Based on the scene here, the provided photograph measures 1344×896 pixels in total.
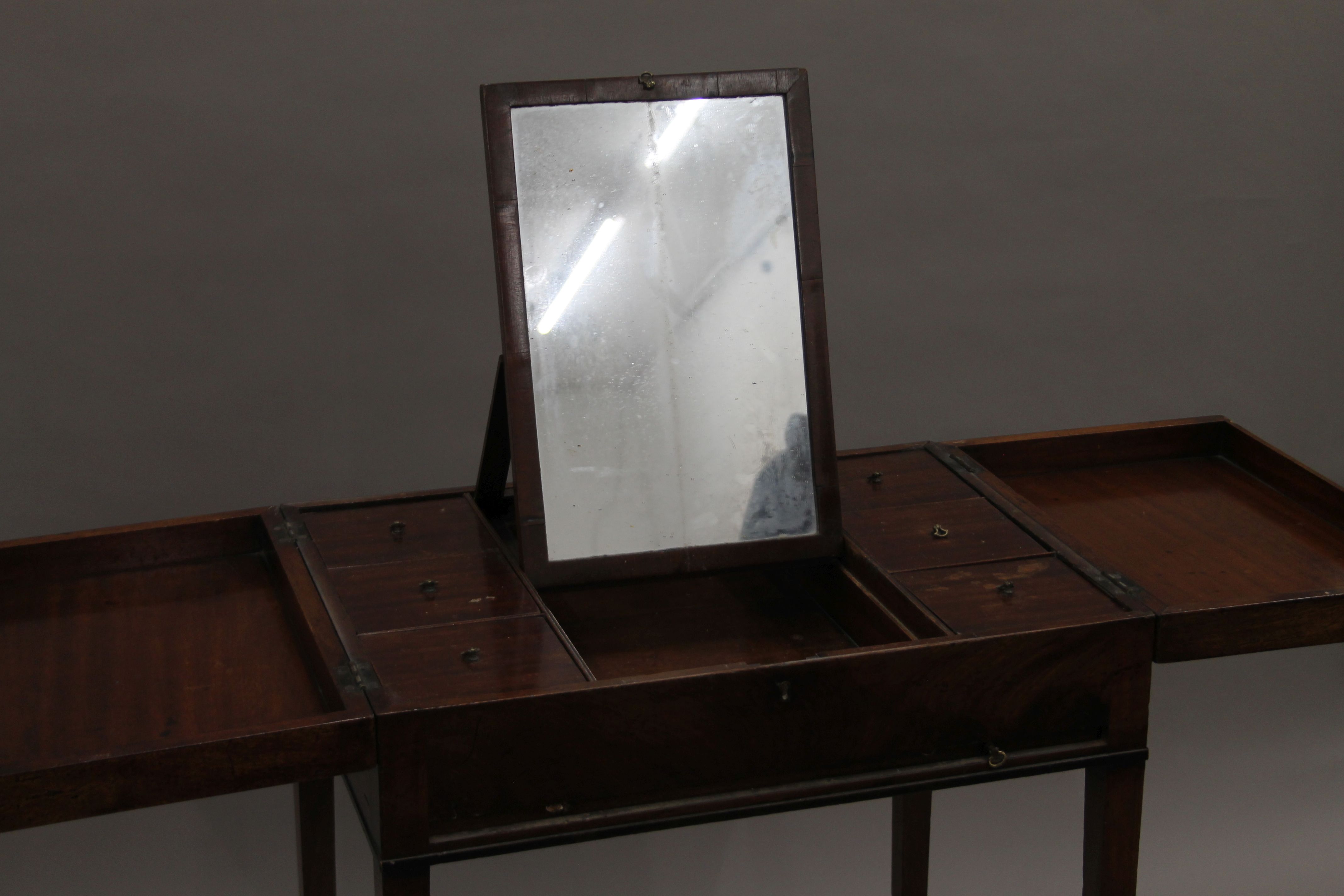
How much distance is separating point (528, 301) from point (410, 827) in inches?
30.8

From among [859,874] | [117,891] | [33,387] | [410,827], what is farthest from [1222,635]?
[33,387]

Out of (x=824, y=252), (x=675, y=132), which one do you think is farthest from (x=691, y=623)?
(x=824, y=252)

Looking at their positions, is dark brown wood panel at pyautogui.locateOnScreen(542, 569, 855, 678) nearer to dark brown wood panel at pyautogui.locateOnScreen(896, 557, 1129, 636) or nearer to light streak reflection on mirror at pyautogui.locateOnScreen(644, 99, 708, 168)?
dark brown wood panel at pyautogui.locateOnScreen(896, 557, 1129, 636)

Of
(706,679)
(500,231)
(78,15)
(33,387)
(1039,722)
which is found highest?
(78,15)

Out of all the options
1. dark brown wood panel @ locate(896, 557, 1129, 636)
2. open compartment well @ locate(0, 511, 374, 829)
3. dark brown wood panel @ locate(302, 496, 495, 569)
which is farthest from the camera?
dark brown wood panel @ locate(302, 496, 495, 569)

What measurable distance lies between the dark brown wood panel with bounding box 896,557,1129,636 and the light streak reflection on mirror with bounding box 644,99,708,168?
0.72m

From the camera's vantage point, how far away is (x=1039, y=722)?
231cm

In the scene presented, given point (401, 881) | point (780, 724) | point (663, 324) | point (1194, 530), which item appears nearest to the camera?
point (401, 881)

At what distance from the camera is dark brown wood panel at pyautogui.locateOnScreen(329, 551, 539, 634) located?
2328 mm

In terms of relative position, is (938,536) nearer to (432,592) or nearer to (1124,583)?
(1124,583)

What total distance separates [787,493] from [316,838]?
1.00m

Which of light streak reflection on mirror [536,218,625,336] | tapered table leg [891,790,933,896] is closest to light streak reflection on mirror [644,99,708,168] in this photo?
light streak reflection on mirror [536,218,625,336]

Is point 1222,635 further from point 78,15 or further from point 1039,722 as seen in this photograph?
point 78,15

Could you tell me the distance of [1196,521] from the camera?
277cm
